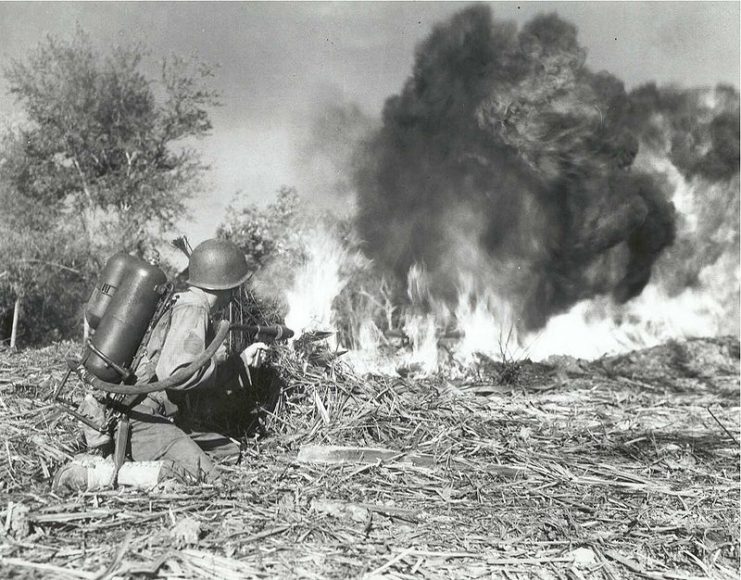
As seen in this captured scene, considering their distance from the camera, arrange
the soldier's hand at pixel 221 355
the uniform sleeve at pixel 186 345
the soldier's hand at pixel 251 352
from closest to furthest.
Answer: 1. the uniform sleeve at pixel 186 345
2. the soldier's hand at pixel 221 355
3. the soldier's hand at pixel 251 352

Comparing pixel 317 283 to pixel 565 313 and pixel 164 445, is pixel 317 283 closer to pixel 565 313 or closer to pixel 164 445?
pixel 565 313

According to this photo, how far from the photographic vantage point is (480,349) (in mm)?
10109

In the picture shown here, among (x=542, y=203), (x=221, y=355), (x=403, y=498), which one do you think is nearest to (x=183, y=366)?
(x=221, y=355)

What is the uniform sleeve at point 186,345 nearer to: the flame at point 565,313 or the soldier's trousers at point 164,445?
the soldier's trousers at point 164,445

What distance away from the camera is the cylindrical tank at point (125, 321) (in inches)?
148

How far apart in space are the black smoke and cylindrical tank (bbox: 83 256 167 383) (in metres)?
7.37

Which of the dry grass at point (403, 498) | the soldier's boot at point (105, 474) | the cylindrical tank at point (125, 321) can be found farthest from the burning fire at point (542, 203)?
the soldier's boot at point (105, 474)

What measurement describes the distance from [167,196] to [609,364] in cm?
1276

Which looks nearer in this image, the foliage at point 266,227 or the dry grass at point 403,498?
the dry grass at point 403,498

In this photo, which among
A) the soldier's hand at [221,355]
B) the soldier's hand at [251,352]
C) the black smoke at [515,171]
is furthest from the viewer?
the black smoke at [515,171]

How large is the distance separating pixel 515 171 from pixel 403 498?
895 centimetres

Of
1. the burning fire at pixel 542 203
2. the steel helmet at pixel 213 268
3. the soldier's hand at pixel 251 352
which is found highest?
the burning fire at pixel 542 203

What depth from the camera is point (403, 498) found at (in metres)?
3.87

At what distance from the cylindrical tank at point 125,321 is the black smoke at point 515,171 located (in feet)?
24.2
